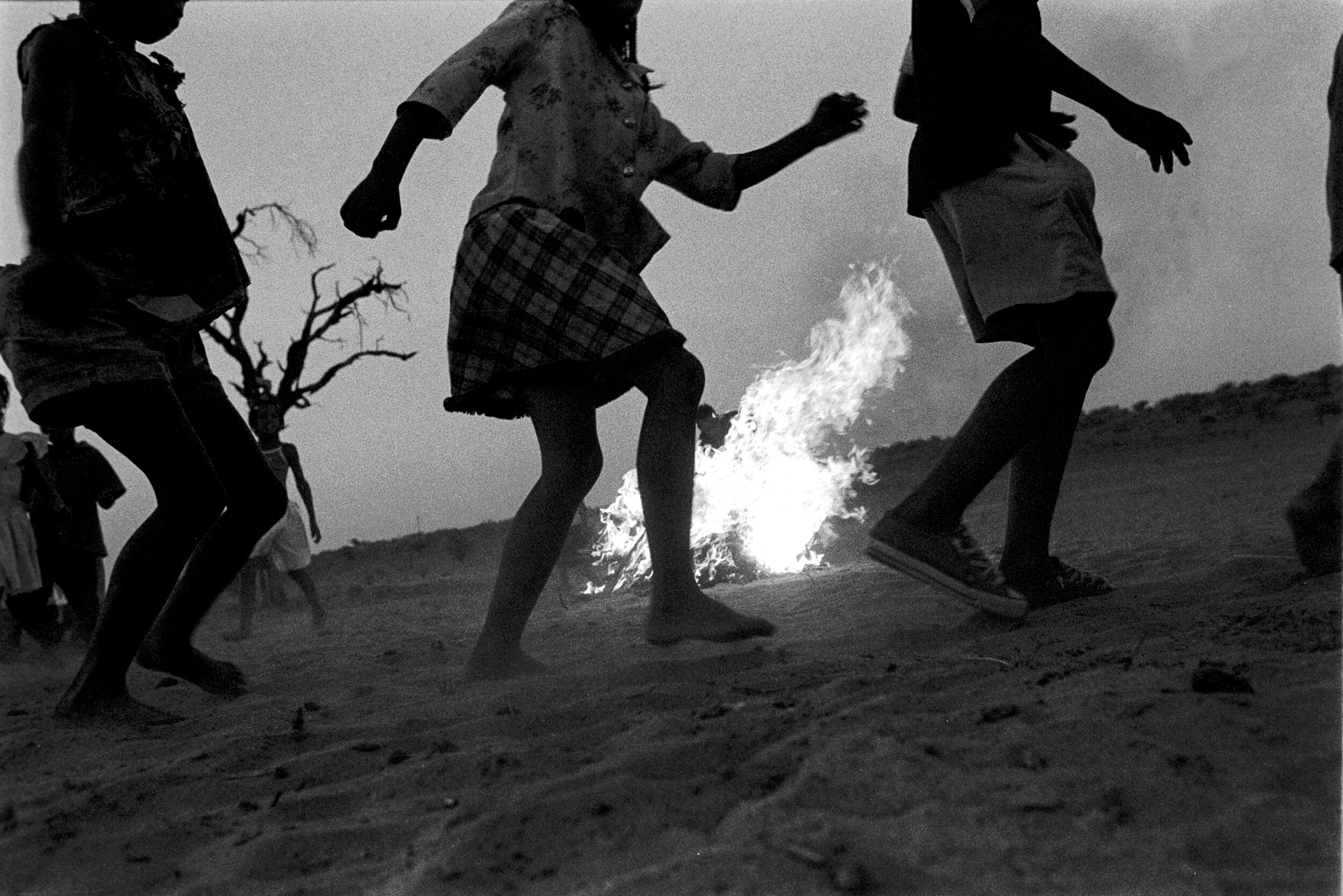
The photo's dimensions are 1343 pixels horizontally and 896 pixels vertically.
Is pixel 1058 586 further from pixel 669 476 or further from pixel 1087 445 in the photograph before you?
pixel 1087 445

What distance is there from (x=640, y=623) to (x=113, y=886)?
9.84 feet

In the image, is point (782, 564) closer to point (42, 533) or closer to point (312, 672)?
point (312, 672)

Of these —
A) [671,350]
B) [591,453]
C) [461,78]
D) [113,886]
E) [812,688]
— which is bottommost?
[113,886]

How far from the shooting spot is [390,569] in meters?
18.7

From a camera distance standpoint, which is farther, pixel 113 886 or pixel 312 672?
pixel 312 672

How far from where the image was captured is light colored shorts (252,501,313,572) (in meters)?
7.93

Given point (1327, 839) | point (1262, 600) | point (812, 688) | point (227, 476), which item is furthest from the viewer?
point (227, 476)

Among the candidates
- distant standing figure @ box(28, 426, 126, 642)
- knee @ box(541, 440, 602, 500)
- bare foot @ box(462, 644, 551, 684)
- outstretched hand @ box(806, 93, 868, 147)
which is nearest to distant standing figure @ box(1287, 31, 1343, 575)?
outstretched hand @ box(806, 93, 868, 147)

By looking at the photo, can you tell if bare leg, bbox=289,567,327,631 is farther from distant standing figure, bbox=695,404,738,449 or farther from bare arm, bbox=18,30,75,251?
bare arm, bbox=18,30,75,251

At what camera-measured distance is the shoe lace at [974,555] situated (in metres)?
2.96

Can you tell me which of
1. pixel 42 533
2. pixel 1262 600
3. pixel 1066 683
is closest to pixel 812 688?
pixel 1066 683

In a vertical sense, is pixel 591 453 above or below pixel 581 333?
below

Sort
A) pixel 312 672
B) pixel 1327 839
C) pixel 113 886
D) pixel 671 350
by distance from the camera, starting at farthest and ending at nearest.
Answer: pixel 312 672 < pixel 671 350 < pixel 113 886 < pixel 1327 839

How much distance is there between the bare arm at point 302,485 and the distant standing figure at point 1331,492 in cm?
712
